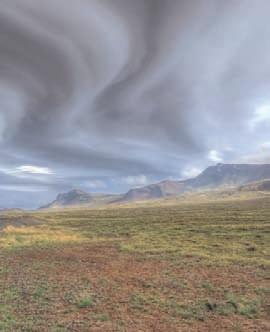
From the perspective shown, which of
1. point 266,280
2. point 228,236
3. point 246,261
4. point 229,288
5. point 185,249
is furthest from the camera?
point 228,236

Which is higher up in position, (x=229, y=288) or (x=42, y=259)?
(x=42, y=259)

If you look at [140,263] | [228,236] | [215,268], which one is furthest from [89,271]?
[228,236]

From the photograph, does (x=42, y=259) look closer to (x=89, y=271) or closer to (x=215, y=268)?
(x=89, y=271)

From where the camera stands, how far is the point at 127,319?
1275 cm

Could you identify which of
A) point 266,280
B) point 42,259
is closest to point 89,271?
point 42,259

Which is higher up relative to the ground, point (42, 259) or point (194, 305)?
point (42, 259)

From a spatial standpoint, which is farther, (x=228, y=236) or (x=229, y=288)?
(x=228, y=236)

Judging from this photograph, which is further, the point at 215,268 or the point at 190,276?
the point at 215,268

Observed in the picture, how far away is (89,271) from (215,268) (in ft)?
25.1

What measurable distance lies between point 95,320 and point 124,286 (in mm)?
5062

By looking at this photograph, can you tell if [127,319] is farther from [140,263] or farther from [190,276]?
[140,263]

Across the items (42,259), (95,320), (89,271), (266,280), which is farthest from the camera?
(42,259)

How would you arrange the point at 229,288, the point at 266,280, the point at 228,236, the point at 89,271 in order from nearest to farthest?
the point at 229,288 < the point at 266,280 < the point at 89,271 < the point at 228,236

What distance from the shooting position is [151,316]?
43.2 feet
